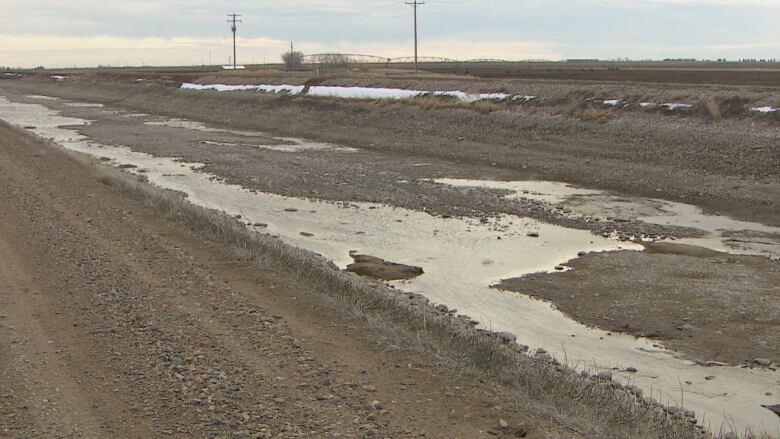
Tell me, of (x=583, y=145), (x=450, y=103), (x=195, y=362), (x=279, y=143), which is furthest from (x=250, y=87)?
(x=195, y=362)

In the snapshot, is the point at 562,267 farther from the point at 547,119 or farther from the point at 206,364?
the point at 547,119

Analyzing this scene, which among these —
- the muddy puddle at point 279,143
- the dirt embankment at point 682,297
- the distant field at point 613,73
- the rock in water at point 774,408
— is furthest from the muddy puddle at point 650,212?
the distant field at point 613,73

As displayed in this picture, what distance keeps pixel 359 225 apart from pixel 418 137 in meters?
16.5

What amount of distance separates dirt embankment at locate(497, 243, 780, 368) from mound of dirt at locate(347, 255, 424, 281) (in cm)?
150

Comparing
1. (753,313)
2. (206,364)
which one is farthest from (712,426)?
(206,364)

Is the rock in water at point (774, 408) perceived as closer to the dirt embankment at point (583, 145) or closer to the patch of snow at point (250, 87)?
the dirt embankment at point (583, 145)

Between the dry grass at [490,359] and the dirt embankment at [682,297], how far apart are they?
184 cm

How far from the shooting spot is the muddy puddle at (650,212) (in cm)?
1455

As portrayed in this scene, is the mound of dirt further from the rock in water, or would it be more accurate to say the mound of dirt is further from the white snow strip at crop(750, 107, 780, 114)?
the white snow strip at crop(750, 107, 780, 114)

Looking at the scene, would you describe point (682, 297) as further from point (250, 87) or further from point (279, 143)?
point (250, 87)

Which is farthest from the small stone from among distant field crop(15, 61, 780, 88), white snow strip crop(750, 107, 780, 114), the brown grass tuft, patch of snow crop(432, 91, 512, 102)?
distant field crop(15, 61, 780, 88)

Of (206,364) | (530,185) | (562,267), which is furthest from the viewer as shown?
(530,185)

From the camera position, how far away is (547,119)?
30.7 m

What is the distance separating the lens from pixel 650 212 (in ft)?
58.2
